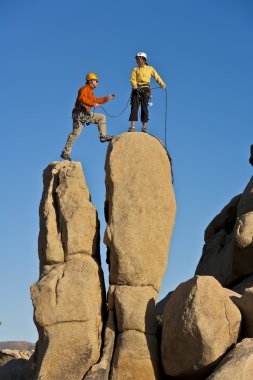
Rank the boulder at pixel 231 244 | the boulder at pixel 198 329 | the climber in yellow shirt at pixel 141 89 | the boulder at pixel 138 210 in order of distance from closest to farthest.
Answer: the boulder at pixel 198 329, the boulder at pixel 138 210, the boulder at pixel 231 244, the climber in yellow shirt at pixel 141 89

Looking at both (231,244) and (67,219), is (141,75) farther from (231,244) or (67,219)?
(231,244)

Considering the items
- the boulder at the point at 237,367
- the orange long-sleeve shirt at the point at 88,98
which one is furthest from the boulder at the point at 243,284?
the orange long-sleeve shirt at the point at 88,98

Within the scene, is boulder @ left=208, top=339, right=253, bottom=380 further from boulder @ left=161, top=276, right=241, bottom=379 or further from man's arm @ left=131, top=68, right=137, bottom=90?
man's arm @ left=131, top=68, right=137, bottom=90

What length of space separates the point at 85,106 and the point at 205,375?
963cm

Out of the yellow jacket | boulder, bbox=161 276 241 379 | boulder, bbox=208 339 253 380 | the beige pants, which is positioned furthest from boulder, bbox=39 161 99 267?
boulder, bbox=208 339 253 380

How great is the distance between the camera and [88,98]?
23172mm

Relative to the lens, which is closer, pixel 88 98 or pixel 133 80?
pixel 88 98

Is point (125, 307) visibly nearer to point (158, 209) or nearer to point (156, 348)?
point (156, 348)

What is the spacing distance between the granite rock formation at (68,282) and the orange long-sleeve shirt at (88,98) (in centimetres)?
214

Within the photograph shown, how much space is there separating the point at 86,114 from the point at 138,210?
4145 mm

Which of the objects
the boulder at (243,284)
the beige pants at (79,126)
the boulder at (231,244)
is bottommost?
the boulder at (243,284)

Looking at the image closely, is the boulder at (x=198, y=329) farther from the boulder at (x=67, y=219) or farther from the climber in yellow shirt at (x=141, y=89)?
the climber in yellow shirt at (x=141, y=89)

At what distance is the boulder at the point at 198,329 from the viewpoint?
59.7 feet

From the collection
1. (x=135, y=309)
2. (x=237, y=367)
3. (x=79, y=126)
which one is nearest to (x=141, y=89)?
(x=79, y=126)
